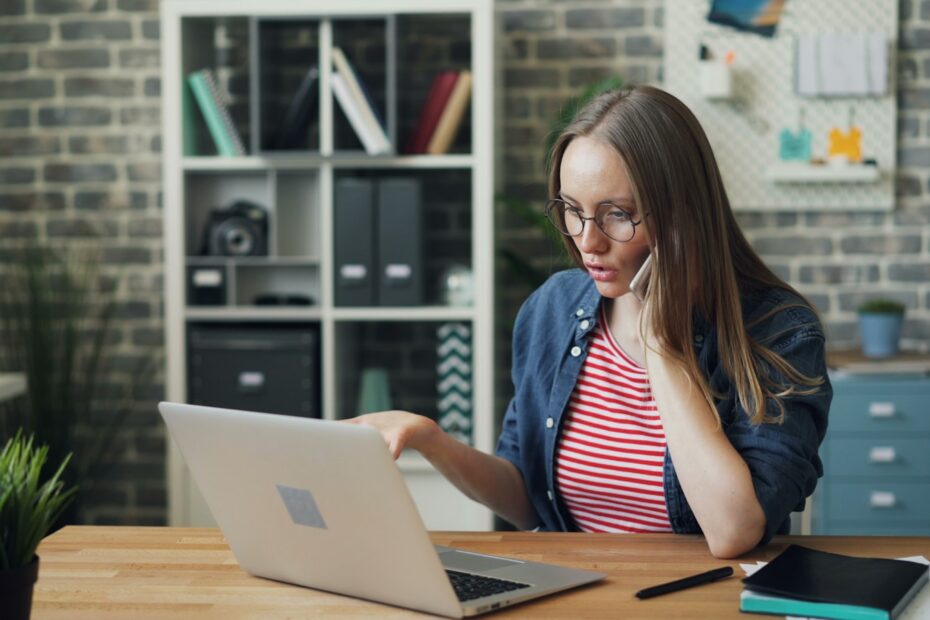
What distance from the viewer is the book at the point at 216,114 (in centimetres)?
346

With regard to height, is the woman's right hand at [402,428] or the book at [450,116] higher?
the book at [450,116]

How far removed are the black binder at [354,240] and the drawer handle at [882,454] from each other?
151 centimetres

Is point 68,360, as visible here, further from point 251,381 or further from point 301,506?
point 301,506

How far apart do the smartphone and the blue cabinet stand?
170 cm

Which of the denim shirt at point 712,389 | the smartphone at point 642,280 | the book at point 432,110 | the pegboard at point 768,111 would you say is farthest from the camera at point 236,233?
the smartphone at point 642,280

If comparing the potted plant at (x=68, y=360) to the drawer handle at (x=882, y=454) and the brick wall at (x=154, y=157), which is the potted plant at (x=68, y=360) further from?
the drawer handle at (x=882, y=454)

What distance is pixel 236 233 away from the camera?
11.5 feet

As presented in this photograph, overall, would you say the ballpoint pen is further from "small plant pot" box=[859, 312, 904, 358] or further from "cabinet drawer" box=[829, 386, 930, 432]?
"small plant pot" box=[859, 312, 904, 358]

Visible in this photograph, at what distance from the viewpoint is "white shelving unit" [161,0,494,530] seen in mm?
3365

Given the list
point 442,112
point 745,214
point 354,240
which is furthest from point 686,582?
point 745,214

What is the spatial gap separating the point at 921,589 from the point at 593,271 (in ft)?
2.06

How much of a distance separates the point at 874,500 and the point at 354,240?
1661mm

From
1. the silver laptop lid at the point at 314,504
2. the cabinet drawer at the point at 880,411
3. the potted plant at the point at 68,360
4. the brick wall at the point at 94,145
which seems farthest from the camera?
the brick wall at the point at 94,145

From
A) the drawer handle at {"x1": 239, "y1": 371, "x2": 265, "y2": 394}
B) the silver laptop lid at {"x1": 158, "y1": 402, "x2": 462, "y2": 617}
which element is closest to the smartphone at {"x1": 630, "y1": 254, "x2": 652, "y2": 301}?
the silver laptop lid at {"x1": 158, "y1": 402, "x2": 462, "y2": 617}
